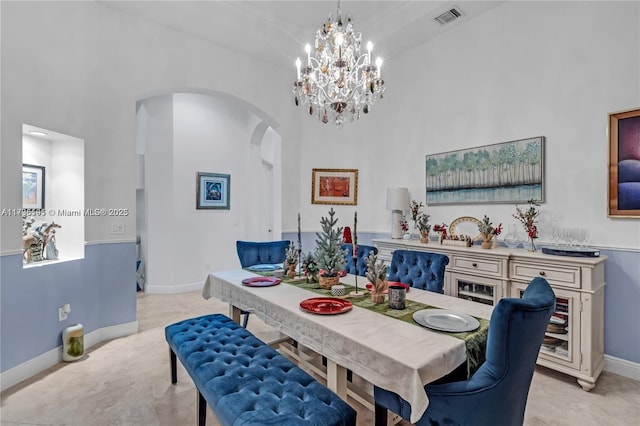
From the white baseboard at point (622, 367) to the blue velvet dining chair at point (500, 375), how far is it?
6.46 ft

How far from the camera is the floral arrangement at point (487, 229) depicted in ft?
10.0

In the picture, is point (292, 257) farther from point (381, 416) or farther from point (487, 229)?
point (487, 229)

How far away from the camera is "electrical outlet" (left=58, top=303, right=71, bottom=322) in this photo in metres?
2.83

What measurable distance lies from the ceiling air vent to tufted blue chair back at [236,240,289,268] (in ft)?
9.81

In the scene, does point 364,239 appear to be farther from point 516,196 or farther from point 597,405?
point 597,405

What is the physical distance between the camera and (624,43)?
102 inches

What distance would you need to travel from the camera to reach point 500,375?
1.28 metres

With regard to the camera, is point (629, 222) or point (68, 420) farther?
point (629, 222)

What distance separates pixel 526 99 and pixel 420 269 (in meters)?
2.06

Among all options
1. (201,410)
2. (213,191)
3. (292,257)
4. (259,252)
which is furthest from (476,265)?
(213,191)

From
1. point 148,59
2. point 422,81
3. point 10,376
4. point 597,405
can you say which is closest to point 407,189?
point 422,81

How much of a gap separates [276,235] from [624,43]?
4213 mm

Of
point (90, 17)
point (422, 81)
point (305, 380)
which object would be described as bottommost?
point (305, 380)

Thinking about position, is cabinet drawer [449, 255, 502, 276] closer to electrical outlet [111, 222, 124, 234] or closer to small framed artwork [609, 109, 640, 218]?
small framed artwork [609, 109, 640, 218]
